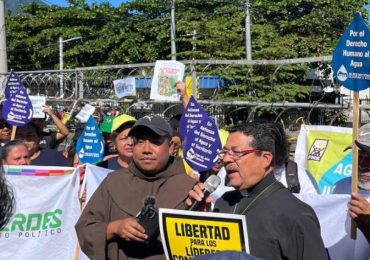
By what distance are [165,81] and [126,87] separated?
3473mm

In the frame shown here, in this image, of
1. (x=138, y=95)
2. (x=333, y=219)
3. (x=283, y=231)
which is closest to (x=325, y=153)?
(x=333, y=219)

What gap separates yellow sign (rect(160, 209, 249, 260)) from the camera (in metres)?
2.64

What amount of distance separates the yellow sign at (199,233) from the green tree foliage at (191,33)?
12.8 m

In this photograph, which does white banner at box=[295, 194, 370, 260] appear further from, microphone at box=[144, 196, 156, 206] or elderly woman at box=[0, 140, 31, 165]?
elderly woman at box=[0, 140, 31, 165]

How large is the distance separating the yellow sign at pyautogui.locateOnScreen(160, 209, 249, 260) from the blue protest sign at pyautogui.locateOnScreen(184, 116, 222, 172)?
1.78 metres

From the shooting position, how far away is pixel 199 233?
9.03 feet

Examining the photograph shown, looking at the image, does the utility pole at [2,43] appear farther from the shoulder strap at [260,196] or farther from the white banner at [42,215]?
the shoulder strap at [260,196]

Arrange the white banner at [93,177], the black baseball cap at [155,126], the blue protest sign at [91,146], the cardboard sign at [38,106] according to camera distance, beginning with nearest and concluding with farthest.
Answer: the black baseball cap at [155,126]
the white banner at [93,177]
the blue protest sign at [91,146]
the cardboard sign at [38,106]

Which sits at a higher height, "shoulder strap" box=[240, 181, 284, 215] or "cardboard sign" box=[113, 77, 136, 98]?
"cardboard sign" box=[113, 77, 136, 98]

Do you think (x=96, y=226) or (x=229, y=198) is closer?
(x=229, y=198)

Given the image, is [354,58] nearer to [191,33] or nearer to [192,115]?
[192,115]

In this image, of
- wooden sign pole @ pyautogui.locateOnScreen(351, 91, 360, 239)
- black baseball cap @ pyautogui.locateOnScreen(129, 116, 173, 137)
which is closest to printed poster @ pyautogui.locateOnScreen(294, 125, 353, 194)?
wooden sign pole @ pyautogui.locateOnScreen(351, 91, 360, 239)

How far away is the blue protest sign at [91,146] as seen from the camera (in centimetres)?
659

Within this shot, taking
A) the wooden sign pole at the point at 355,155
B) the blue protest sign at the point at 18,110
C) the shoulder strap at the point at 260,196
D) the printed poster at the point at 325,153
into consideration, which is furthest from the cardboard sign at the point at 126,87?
the shoulder strap at the point at 260,196
